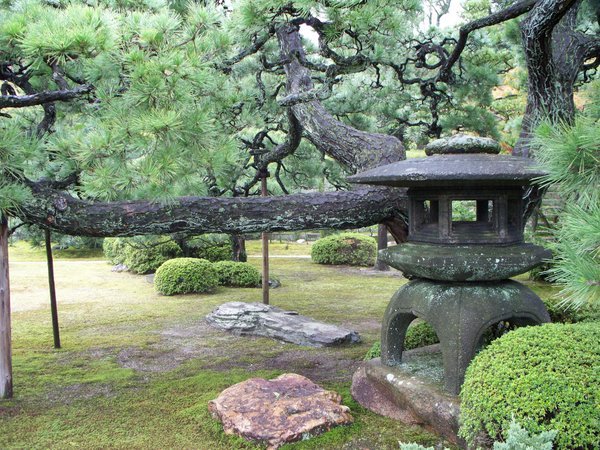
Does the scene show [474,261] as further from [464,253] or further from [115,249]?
[115,249]

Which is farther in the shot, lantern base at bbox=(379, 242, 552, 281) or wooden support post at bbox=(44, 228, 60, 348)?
wooden support post at bbox=(44, 228, 60, 348)

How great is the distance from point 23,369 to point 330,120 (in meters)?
4.32

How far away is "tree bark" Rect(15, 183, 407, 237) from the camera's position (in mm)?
4641

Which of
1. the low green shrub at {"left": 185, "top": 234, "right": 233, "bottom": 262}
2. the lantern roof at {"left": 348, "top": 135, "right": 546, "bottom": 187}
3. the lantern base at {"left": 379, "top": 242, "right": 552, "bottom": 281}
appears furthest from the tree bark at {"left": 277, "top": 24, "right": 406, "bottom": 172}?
the low green shrub at {"left": 185, "top": 234, "right": 233, "bottom": 262}

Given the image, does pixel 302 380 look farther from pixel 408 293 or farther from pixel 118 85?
pixel 118 85

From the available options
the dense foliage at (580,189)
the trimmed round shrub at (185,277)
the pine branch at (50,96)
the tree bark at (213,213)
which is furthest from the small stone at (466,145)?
the trimmed round shrub at (185,277)

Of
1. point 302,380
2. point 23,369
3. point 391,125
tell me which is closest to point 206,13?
point 302,380

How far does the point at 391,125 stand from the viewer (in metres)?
8.84

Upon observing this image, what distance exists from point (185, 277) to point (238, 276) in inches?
55.0

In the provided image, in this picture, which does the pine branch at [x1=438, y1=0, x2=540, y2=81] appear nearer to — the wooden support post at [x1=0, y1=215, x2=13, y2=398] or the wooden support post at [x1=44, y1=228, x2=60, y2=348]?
the wooden support post at [x1=0, y1=215, x2=13, y2=398]

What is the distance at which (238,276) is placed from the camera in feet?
38.6

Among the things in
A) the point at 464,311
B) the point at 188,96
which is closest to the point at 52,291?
the point at 188,96

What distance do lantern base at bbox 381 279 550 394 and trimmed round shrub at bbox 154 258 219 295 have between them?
701 centimetres

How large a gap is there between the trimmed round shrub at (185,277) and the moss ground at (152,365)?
323 millimetres
